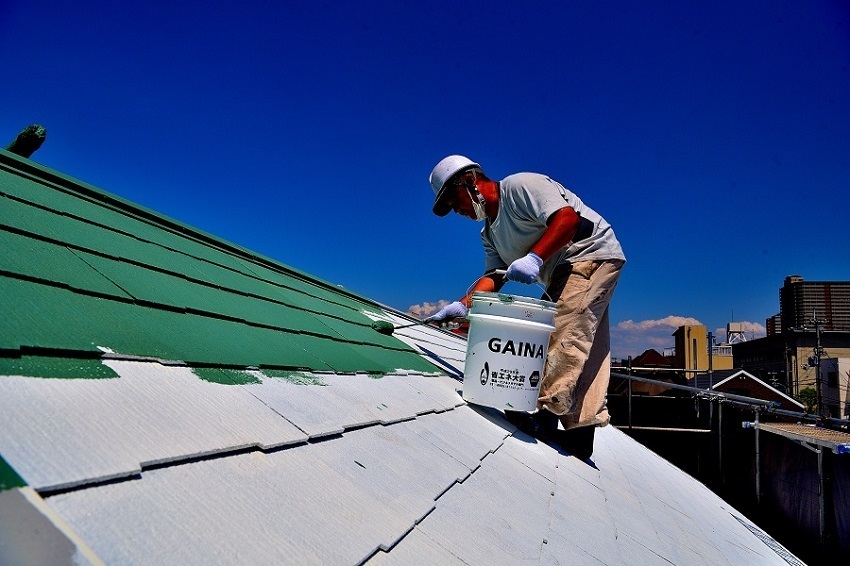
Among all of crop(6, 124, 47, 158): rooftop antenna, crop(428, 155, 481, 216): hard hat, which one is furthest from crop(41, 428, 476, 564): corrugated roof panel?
crop(6, 124, 47, 158): rooftop antenna

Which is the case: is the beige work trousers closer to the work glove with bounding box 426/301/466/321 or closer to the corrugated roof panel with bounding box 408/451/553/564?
the work glove with bounding box 426/301/466/321

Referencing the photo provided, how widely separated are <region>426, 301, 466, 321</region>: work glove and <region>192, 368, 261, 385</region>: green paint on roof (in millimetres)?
1756

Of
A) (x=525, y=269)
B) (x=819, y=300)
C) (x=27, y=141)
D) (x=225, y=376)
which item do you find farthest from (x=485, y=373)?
(x=819, y=300)

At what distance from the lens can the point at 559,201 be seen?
286 cm

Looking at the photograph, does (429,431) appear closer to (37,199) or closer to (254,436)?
(254,436)

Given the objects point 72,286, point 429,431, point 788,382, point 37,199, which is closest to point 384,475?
point 429,431

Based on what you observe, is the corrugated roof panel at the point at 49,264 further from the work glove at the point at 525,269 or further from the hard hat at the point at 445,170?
the hard hat at the point at 445,170

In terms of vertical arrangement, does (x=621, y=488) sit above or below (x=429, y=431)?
below

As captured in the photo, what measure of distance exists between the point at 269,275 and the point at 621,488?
85.1 inches

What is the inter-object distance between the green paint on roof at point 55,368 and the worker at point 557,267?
1.91 m

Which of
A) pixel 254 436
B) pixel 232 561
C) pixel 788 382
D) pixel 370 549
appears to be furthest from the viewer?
pixel 788 382

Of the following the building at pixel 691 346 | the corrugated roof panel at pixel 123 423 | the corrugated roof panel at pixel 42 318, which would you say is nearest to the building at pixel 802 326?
the building at pixel 691 346

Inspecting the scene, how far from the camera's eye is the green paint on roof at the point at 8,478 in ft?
2.10

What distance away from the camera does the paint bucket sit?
99.7 inches
